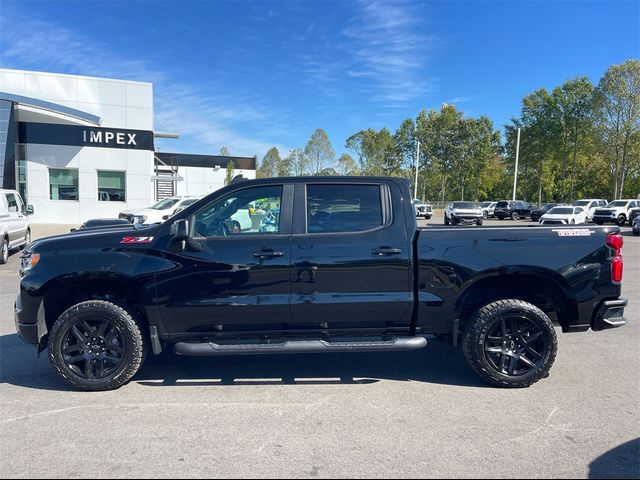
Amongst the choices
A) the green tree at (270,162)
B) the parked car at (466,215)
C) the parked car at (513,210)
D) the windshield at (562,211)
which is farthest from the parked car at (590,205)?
the green tree at (270,162)

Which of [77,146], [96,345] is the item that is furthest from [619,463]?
[77,146]

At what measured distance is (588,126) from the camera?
44375 mm

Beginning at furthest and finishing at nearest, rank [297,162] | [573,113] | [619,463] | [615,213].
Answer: [297,162]
[573,113]
[615,213]
[619,463]

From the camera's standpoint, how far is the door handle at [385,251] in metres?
4.29

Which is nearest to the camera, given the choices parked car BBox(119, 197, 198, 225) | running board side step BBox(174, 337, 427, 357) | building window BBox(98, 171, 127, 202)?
running board side step BBox(174, 337, 427, 357)

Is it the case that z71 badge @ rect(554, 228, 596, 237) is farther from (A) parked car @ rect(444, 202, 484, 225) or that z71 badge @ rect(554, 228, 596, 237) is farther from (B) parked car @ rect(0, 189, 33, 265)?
(A) parked car @ rect(444, 202, 484, 225)

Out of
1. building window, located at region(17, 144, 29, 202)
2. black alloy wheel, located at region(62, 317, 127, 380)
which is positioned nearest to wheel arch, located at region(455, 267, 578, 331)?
black alloy wheel, located at region(62, 317, 127, 380)

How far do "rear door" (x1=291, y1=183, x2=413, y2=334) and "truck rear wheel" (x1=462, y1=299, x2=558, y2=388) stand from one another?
2.26 ft

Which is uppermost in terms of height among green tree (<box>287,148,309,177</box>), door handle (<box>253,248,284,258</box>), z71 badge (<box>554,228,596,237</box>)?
green tree (<box>287,148,309,177</box>)

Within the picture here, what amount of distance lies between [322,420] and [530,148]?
53.7 meters

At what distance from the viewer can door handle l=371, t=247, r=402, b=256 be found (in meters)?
4.29

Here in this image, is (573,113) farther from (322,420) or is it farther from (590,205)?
(322,420)

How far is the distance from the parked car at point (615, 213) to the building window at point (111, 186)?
3018 cm

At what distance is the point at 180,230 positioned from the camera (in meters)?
4.18
